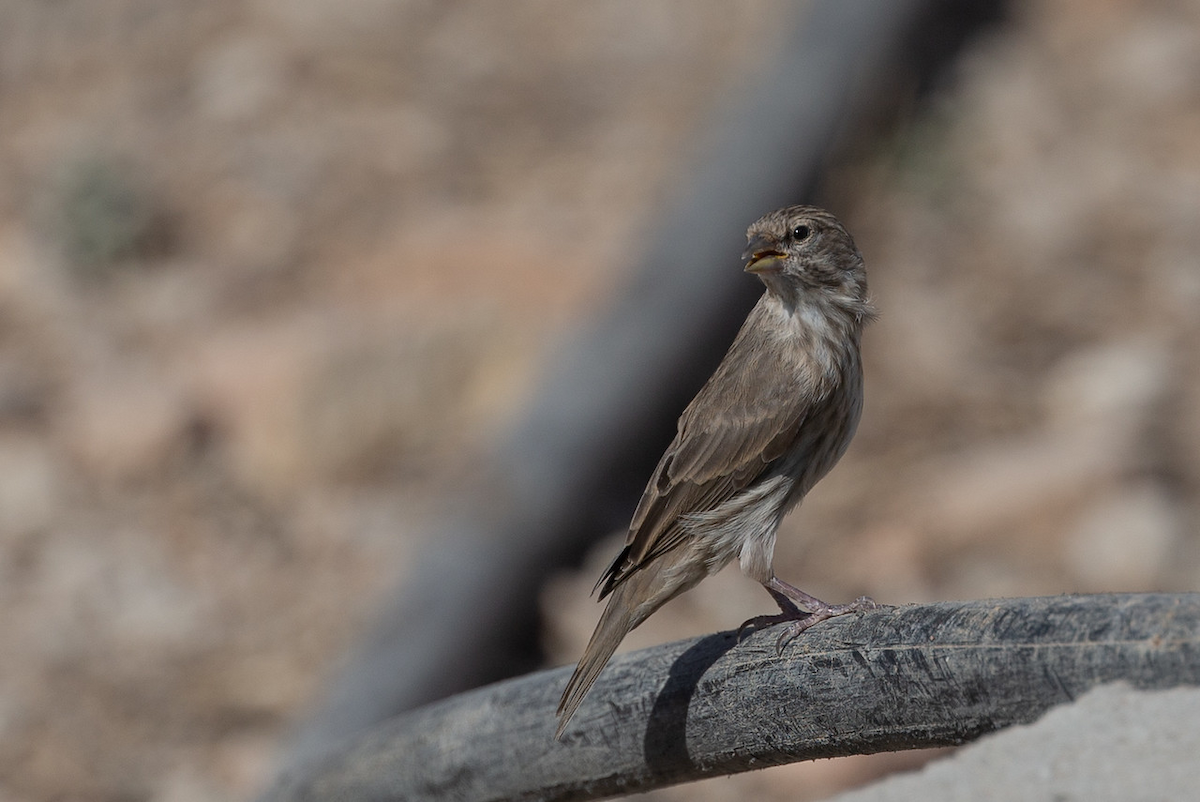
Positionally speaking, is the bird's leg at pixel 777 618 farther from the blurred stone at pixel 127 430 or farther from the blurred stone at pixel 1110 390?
the blurred stone at pixel 127 430

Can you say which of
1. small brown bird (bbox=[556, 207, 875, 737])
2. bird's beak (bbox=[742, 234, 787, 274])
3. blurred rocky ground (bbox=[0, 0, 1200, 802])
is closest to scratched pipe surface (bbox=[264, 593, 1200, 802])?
small brown bird (bbox=[556, 207, 875, 737])

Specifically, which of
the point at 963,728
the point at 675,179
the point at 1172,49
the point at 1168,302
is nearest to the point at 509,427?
the point at 675,179

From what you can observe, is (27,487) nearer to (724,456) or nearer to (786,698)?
(724,456)

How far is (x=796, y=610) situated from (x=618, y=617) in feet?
1.89

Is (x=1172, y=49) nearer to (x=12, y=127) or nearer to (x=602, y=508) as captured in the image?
(x=602, y=508)

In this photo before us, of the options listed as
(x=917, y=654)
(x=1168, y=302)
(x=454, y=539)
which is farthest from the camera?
(x=1168, y=302)

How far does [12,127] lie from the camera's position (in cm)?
1266

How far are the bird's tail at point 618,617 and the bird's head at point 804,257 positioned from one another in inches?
38.5

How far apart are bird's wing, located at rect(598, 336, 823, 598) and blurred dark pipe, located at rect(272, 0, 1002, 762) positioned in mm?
2998

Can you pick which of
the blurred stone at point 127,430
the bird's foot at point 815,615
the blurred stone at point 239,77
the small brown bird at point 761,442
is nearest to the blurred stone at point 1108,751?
the bird's foot at point 815,615

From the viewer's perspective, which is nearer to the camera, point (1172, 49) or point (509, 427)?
point (509, 427)

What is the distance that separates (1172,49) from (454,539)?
23.7ft

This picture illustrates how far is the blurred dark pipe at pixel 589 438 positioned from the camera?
7.57m

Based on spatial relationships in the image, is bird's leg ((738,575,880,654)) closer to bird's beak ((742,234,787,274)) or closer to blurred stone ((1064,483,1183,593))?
bird's beak ((742,234,787,274))
